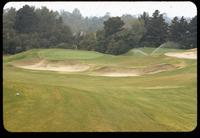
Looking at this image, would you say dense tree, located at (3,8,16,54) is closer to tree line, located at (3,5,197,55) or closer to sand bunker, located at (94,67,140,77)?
tree line, located at (3,5,197,55)

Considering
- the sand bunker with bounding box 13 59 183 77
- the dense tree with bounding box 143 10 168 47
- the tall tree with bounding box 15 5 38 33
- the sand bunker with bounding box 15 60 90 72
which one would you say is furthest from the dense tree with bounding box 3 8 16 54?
the dense tree with bounding box 143 10 168 47

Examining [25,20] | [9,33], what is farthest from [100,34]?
[9,33]

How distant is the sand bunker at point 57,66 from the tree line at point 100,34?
6.57 m

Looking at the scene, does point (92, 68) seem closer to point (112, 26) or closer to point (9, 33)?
point (9, 33)

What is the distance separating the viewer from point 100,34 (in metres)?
29.5

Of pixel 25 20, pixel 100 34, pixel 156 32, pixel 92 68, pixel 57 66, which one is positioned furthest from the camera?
pixel 100 34

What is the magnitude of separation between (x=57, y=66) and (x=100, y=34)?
1251cm

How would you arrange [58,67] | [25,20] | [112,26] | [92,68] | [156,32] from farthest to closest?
[112,26]
[25,20]
[156,32]
[58,67]
[92,68]

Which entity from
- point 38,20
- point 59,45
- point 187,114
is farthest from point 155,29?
point 187,114

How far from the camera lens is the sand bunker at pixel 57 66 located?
16.8 metres

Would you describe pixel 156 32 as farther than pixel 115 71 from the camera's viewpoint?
Yes

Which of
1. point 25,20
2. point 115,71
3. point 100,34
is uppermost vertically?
point 25,20

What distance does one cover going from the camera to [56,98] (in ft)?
16.6
